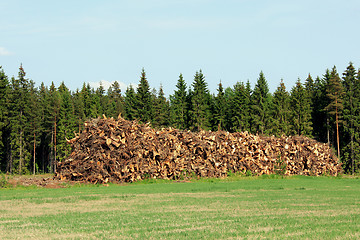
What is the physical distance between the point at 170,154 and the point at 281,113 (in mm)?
55195

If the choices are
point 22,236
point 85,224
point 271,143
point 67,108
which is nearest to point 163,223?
point 85,224

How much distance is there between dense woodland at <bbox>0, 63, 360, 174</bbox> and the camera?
214ft

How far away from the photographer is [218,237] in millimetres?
6848

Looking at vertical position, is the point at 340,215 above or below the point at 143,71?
below

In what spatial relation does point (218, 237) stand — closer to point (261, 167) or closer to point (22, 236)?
point (22, 236)

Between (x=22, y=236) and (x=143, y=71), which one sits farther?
(x=143, y=71)

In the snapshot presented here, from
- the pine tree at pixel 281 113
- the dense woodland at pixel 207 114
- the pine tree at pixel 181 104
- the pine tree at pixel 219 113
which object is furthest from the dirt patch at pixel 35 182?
the pine tree at pixel 219 113

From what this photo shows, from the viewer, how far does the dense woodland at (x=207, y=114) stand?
65.2 metres

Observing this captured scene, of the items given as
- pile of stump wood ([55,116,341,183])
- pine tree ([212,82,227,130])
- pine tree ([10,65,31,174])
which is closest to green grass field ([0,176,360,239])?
pile of stump wood ([55,116,341,183])

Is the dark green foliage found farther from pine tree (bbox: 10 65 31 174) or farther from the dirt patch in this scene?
the dirt patch

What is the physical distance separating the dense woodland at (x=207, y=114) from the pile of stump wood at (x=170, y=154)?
33745 mm

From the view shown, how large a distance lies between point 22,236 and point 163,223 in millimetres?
2608

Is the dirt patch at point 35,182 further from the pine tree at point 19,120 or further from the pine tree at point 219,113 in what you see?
the pine tree at point 219,113

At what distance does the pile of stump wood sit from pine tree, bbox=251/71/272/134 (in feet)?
125
